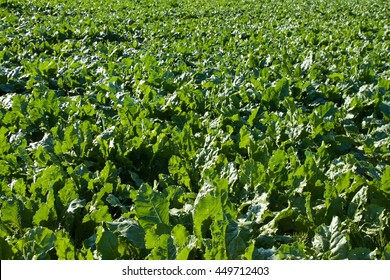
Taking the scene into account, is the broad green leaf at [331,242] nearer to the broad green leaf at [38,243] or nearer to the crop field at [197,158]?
the crop field at [197,158]

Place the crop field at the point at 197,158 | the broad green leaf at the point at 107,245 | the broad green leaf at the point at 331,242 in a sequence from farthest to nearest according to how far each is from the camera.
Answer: the crop field at the point at 197,158, the broad green leaf at the point at 107,245, the broad green leaf at the point at 331,242

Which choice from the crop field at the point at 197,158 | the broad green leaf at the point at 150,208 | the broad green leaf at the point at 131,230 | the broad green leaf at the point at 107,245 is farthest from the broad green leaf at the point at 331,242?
the broad green leaf at the point at 107,245

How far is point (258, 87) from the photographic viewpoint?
5383 mm

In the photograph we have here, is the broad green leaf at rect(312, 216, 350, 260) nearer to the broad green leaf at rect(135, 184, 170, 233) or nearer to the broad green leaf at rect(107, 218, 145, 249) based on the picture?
the broad green leaf at rect(135, 184, 170, 233)

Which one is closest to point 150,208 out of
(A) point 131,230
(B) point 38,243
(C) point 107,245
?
(A) point 131,230

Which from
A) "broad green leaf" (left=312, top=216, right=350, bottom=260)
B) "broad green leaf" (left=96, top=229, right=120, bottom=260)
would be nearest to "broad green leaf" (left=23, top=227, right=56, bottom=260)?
"broad green leaf" (left=96, top=229, right=120, bottom=260)

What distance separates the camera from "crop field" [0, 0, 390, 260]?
2.58m

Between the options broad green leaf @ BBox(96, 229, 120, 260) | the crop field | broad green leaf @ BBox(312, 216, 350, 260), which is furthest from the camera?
the crop field

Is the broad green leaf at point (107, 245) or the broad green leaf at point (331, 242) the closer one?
the broad green leaf at point (331, 242)

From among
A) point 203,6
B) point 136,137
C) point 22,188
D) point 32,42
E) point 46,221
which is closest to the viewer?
point 46,221

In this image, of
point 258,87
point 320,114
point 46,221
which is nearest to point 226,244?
point 46,221

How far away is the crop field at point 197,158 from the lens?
2580 millimetres

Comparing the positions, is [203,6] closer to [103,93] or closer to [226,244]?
[103,93]

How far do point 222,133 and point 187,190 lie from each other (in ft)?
2.47
